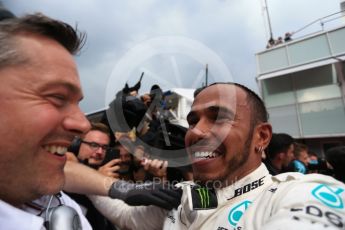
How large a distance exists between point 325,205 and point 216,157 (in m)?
0.64

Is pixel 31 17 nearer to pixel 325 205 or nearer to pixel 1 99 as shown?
pixel 1 99

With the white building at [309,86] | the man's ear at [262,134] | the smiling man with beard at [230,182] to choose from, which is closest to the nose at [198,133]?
the smiling man with beard at [230,182]

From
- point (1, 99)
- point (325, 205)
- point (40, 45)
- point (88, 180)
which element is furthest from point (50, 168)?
point (325, 205)

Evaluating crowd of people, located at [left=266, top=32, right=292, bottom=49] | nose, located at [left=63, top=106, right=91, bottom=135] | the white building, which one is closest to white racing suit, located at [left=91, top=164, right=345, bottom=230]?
nose, located at [left=63, top=106, right=91, bottom=135]

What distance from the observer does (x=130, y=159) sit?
84.1 inches

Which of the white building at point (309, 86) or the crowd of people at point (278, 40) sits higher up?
the crowd of people at point (278, 40)

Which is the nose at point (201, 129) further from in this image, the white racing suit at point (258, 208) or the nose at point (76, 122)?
the nose at point (76, 122)

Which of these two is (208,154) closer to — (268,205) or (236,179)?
(236,179)

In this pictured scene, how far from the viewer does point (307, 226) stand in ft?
2.27

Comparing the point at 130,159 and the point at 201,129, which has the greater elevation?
the point at 201,129

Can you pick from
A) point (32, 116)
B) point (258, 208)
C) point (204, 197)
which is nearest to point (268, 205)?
point (258, 208)

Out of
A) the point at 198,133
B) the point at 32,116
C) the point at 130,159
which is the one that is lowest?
the point at 130,159

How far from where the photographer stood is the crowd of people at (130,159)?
807mm

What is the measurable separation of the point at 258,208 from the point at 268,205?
6cm
